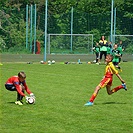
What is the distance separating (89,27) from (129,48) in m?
6.60

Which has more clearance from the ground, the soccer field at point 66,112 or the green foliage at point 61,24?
the green foliage at point 61,24

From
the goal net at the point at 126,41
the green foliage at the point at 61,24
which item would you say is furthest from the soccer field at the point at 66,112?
the green foliage at the point at 61,24

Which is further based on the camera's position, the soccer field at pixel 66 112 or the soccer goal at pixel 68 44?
the soccer goal at pixel 68 44

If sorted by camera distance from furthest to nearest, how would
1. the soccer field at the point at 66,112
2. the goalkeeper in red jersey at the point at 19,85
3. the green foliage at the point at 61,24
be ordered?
the green foliage at the point at 61,24
the goalkeeper in red jersey at the point at 19,85
the soccer field at the point at 66,112

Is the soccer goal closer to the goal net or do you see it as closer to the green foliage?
the green foliage

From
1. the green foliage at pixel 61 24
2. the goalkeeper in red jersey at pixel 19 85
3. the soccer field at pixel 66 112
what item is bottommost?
the soccer field at pixel 66 112

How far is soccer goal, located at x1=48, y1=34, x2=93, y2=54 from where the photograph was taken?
50.0 metres

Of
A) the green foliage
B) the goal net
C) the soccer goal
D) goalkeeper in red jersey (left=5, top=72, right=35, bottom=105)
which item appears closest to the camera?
goalkeeper in red jersey (left=5, top=72, right=35, bottom=105)

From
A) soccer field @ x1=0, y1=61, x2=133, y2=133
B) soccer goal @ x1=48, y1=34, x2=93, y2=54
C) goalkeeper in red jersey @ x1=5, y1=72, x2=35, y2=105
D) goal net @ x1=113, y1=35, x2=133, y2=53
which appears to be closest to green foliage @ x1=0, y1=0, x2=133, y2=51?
soccer goal @ x1=48, y1=34, x2=93, y2=54

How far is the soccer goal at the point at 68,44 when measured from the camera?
50000 mm

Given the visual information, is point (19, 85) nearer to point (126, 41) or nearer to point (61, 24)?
point (126, 41)

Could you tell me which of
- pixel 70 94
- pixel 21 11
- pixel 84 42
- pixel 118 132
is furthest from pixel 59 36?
pixel 118 132

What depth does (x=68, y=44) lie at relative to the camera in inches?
1980

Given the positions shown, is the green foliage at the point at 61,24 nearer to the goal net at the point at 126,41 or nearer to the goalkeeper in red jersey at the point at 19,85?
the goal net at the point at 126,41
